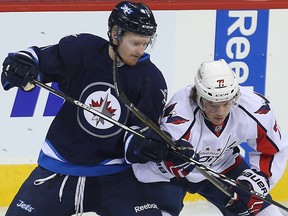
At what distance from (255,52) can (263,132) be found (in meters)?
1.33

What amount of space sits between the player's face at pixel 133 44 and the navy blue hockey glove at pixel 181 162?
331 millimetres

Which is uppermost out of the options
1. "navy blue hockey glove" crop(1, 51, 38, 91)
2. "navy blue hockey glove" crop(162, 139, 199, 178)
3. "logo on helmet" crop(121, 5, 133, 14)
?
"logo on helmet" crop(121, 5, 133, 14)

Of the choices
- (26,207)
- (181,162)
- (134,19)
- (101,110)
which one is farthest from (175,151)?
(26,207)

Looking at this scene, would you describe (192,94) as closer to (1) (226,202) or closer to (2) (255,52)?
(1) (226,202)

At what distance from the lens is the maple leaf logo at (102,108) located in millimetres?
3168

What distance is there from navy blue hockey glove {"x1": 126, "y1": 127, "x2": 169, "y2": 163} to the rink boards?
1.38m

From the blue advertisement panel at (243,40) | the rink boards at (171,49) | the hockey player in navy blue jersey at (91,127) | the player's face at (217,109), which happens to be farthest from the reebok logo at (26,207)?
the blue advertisement panel at (243,40)

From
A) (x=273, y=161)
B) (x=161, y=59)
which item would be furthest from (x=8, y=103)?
(x=273, y=161)

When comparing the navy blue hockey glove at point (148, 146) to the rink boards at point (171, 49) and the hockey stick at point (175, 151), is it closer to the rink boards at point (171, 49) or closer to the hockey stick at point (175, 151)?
the hockey stick at point (175, 151)

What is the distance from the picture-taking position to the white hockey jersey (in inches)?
125

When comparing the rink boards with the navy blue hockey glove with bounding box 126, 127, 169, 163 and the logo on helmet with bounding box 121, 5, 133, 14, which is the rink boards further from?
the navy blue hockey glove with bounding box 126, 127, 169, 163

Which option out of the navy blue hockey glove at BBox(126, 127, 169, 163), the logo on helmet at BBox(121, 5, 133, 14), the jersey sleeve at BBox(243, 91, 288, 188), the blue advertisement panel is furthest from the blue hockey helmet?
the blue advertisement panel

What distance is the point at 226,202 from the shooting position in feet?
11.0

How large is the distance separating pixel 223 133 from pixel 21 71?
2.39ft
